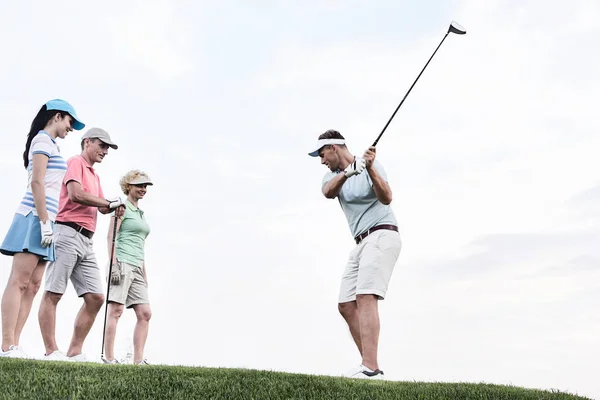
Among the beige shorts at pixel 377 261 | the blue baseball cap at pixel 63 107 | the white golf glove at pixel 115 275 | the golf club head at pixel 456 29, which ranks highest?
the golf club head at pixel 456 29

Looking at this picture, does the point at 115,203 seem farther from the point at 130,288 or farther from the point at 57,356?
the point at 57,356

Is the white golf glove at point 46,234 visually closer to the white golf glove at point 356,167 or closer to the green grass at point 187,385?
the green grass at point 187,385

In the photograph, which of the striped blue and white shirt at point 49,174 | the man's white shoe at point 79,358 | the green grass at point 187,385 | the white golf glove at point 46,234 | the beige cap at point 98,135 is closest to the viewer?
the green grass at point 187,385

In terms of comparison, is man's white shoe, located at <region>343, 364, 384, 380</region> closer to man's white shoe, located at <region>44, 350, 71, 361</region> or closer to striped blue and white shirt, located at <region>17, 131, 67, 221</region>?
man's white shoe, located at <region>44, 350, 71, 361</region>

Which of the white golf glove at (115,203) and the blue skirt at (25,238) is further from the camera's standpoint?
the white golf glove at (115,203)

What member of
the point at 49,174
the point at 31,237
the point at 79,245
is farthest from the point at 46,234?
the point at 49,174

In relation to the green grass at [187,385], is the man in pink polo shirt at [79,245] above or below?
above

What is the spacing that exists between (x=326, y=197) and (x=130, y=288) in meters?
3.08

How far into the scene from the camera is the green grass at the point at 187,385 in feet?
22.4

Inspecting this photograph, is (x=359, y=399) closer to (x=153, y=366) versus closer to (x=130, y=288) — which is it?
(x=153, y=366)

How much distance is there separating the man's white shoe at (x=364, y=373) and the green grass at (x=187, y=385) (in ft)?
0.77

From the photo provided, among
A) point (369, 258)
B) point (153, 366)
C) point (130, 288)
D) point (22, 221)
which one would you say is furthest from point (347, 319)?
point (22, 221)

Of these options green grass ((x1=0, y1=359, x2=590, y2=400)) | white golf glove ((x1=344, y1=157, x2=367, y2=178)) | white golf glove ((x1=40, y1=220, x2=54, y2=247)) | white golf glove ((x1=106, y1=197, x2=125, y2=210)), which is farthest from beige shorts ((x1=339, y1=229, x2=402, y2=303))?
white golf glove ((x1=40, y1=220, x2=54, y2=247))

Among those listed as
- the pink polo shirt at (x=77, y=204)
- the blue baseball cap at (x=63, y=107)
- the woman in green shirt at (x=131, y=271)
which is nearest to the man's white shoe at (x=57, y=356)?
the woman in green shirt at (x=131, y=271)
